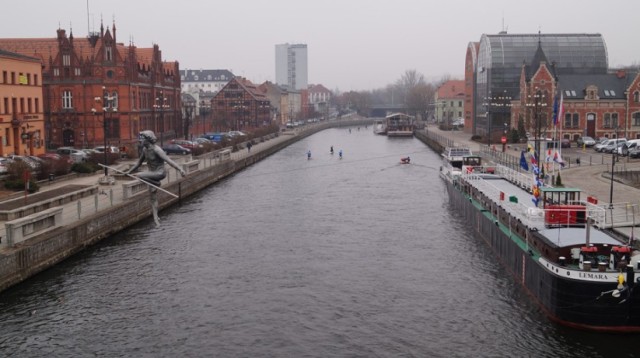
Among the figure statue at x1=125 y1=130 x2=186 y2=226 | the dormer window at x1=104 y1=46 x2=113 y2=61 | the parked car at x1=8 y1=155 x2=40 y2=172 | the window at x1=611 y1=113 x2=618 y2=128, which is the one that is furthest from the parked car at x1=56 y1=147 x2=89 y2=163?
the window at x1=611 y1=113 x2=618 y2=128

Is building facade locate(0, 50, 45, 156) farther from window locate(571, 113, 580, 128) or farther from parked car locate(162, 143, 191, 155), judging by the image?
window locate(571, 113, 580, 128)

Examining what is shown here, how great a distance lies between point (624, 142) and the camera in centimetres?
7250

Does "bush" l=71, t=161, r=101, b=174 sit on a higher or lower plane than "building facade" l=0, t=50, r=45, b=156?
lower

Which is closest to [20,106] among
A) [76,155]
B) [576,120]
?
[76,155]

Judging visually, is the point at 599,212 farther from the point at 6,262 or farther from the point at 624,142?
the point at 624,142

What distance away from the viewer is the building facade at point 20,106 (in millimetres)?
62469

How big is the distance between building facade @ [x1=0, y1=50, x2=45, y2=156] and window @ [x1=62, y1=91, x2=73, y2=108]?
37.6ft

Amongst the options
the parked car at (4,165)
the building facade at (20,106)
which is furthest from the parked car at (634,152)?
the building facade at (20,106)

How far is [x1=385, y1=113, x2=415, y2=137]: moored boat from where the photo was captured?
487 ft

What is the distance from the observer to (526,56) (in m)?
107

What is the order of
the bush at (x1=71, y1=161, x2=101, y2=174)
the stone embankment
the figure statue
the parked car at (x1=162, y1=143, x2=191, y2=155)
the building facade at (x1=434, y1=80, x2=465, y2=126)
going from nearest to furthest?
1. the figure statue
2. the stone embankment
3. the bush at (x1=71, y1=161, x2=101, y2=174)
4. the parked car at (x1=162, y1=143, x2=191, y2=155)
5. the building facade at (x1=434, y1=80, x2=465, y2=126)

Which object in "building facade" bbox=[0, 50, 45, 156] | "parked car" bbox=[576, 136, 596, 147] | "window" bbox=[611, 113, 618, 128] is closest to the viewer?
"building facade" bbox=[0, 50, 45, 156]

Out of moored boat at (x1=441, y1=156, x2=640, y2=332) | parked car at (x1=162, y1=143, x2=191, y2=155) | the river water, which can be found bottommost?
the river water

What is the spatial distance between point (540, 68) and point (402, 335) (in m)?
79.6
